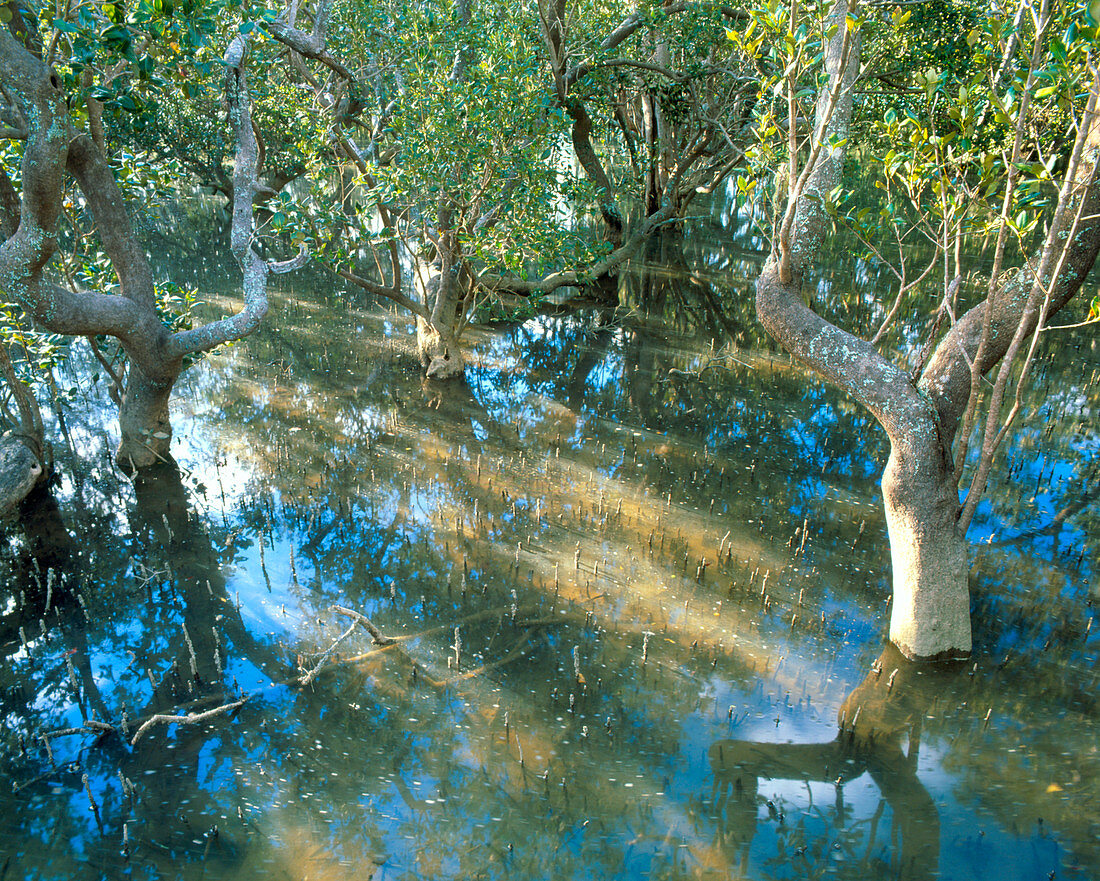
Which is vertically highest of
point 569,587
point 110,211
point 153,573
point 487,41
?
point 487,41

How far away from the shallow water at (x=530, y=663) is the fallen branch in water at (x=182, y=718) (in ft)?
0.24

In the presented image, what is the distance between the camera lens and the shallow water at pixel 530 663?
4039mm

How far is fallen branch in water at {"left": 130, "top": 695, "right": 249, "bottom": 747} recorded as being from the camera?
14.5ft

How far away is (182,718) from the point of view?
14.6 ft

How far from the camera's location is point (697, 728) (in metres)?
4.81

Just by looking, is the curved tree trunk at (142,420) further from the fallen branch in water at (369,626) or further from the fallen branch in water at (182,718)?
the fallen branch in water at (182,718)

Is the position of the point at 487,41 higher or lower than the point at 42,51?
higher

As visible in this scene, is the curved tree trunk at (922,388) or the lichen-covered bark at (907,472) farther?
the lichen-covered bark at (907,472)

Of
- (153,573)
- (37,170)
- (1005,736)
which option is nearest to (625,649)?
(1005,736)

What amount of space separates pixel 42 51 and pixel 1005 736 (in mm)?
8584

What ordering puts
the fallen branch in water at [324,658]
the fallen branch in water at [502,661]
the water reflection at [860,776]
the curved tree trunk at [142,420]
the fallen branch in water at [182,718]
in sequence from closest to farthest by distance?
1. the water reflection at [860,776]
2. the fallen branch in water at [182,718]
3. the fallen branch in water at [324,658]
4. the fallen branch in water at [502,661]
5. the curved tree trunk at [142,420]

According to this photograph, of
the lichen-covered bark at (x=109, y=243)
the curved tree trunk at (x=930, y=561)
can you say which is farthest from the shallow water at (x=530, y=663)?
the lichen-covered bark at (x=109, y=243)

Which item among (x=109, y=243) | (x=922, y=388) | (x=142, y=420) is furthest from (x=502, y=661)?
(x=109, y=243)

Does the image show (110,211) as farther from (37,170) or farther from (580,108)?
(580,108)
